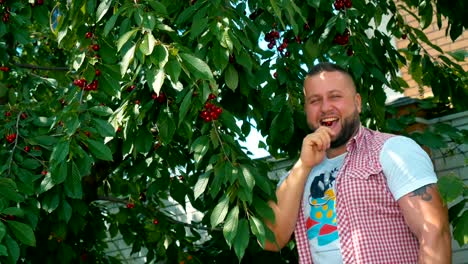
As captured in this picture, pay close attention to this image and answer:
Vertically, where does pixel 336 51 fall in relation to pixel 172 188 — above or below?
above

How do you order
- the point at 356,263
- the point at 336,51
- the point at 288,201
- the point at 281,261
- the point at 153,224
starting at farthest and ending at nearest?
the point at 153,224, the point at 281,261, the point at 336,51, the point at 288,201, the point at 356,263

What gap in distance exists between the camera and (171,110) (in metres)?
3.23

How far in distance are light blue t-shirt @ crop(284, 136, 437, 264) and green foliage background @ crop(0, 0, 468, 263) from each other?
0.59 ft

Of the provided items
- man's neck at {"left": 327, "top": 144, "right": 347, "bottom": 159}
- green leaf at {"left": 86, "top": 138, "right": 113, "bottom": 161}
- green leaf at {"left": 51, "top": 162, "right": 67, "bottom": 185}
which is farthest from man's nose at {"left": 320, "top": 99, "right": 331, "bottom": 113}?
green leaf at {"left": 51, "top": 162, "right": 67, "bottom": 185}

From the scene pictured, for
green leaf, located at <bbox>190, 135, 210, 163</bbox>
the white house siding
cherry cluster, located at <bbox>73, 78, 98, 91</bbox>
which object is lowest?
the white house siding

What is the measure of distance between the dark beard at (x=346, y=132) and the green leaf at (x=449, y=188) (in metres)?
0.34

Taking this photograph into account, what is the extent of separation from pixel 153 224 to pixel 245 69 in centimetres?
185

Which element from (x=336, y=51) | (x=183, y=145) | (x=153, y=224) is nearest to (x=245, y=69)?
(x=336, y=51)

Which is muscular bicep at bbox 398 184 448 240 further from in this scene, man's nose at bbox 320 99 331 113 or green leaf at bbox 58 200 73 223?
green leaf at bbox 58 200 73 223

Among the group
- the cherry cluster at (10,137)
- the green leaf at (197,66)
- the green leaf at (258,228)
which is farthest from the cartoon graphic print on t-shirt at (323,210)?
the cherry cluster at (10,137)

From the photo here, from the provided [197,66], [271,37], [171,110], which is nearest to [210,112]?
[197,66]

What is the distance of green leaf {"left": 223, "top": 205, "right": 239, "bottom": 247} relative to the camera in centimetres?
273

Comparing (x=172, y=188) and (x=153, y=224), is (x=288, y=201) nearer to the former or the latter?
(x=172, y=188)

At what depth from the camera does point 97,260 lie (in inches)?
197
